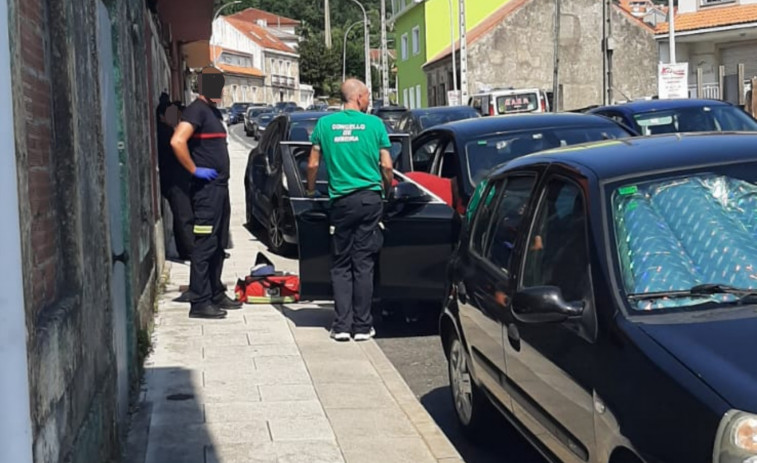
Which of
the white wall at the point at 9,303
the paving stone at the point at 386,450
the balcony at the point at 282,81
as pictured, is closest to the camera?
the white wall at the point at 9,303

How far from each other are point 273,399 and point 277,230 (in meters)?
6.82

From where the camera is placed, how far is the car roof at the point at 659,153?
4512 mm

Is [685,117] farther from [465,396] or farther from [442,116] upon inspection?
[442,116]

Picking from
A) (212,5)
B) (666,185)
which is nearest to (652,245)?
(666,185)

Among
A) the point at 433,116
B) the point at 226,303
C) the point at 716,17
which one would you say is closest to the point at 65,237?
the point at 226,303

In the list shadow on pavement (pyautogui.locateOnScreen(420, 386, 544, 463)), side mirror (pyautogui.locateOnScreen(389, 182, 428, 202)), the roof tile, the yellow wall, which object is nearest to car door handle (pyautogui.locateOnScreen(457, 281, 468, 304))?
shadow on pavement (pyautogui.locateOnScreen(420, 386, 544, 463))

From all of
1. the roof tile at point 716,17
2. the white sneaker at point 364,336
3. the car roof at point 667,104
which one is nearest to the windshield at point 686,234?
the white sneaker at point 364,336

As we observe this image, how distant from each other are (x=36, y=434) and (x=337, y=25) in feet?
406

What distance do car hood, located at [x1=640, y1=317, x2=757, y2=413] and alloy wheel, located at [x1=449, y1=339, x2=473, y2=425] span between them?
7.38ft

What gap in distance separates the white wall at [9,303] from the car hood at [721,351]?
2036 mm

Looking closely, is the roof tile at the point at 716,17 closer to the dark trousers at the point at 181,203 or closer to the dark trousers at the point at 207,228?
the dark trousers at the point at 181,203

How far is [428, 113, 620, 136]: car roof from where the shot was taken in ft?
30.1

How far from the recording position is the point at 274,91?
372ft

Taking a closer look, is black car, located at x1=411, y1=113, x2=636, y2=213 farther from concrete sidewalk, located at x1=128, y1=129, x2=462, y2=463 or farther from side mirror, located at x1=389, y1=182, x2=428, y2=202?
concrete sidewalk, located at x1=128, y1=129, x2=462, y2=463
